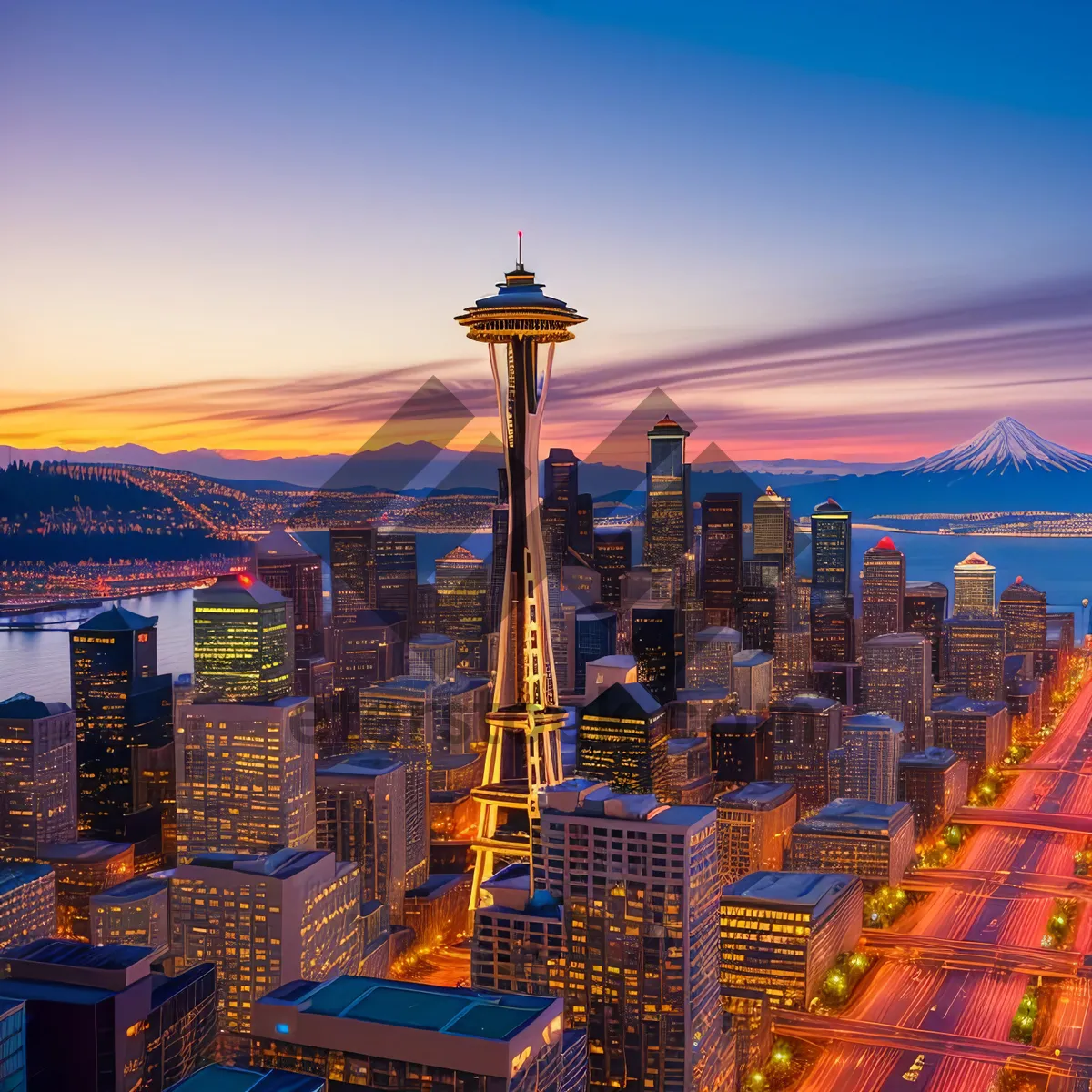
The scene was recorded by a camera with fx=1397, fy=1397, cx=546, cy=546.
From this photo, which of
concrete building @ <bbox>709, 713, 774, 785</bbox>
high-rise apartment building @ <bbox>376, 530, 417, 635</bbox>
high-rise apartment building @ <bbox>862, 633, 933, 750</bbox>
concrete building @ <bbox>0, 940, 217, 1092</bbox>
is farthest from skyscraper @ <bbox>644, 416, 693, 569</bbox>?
concrete building @ <bbox>0, 940, 217, 1092</bbox>

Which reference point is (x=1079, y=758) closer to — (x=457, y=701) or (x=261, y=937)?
(x=457, y=701)

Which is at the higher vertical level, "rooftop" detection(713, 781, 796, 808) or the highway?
"rooftop" detection(713, 781, 796, 808)

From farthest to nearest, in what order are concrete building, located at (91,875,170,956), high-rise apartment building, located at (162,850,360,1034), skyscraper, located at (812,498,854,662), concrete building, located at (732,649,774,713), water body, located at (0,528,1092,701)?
skyscraper, located at (812,498,854,662)
concrete building, located at (732,649,774,713)
water body, located at (0,528,1092,701)
concrete building, located at (91,875,170,956)
high-rise apartment building, located at (162,850,360,1034)

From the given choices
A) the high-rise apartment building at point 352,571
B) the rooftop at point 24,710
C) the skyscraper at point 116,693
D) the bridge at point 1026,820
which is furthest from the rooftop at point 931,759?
the rooftop at point 24,710

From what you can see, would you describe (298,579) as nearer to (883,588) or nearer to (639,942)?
(639,942)

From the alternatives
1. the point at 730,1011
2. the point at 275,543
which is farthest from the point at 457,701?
the point at 730,1011

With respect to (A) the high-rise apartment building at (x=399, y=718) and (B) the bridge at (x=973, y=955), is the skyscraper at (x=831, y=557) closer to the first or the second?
(A) the high-rise apartment building at (x=399, y=718)

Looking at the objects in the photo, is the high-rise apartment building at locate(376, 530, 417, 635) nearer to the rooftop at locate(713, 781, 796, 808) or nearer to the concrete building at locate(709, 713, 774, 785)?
the concrete building at locate(709, 713, 774, 785)
